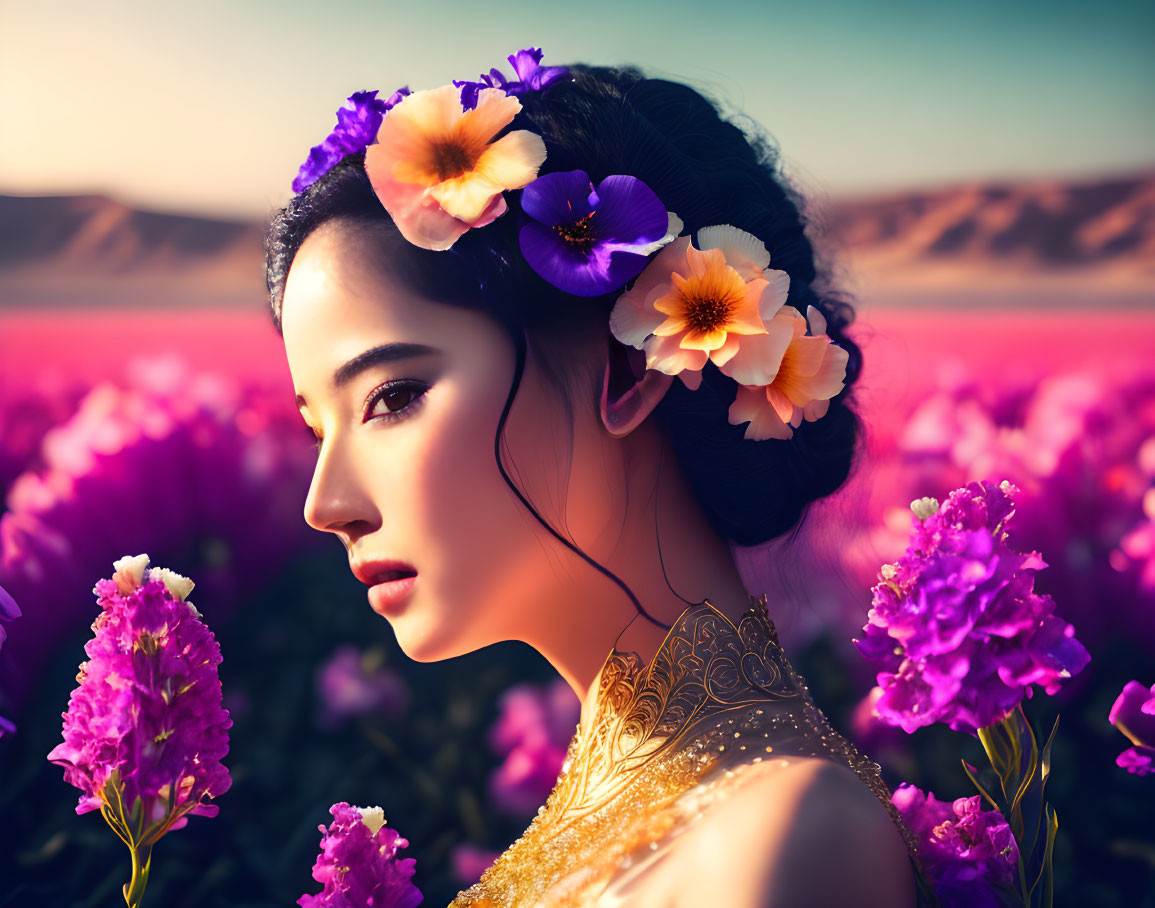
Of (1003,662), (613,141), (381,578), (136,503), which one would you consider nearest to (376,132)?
(613,141)

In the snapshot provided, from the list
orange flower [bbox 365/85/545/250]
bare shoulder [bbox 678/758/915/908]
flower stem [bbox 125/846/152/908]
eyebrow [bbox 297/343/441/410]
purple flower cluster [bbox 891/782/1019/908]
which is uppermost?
orange flower [bbox 365/85/545/250]

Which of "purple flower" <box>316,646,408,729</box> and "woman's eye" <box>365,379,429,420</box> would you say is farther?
"purple flower" <box>316,646,408,729</box>

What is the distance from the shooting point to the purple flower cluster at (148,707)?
91 cm

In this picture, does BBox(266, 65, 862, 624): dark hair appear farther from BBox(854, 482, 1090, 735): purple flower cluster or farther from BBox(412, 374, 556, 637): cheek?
BBox(854, 482, 1090, 735): purple flower cluster

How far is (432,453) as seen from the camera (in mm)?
941

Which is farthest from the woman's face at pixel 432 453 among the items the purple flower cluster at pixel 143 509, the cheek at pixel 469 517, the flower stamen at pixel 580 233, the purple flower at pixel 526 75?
the purple flower cluster at pixel 143 509

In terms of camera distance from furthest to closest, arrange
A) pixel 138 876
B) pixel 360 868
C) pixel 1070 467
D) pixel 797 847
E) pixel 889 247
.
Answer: pixel 889 247 < pixel 1070 467 < pixel 360 868 < pixel 138 876 < pixel 797 847

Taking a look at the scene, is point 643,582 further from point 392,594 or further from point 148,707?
point 148,707

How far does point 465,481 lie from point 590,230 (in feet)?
0.79

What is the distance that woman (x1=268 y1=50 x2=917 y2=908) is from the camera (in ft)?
3.02

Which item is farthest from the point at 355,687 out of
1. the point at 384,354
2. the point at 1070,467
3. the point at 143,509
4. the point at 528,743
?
the point at 1070,467

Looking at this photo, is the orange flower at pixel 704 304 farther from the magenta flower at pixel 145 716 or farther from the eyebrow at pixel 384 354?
the magenta flower at pixel 145 716

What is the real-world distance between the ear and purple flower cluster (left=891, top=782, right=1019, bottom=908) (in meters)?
0.49

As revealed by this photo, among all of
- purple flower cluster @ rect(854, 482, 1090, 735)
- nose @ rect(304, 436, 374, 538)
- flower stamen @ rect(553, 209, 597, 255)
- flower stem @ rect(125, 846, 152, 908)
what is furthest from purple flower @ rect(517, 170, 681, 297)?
flower stem @ rect(125, 846, 152, 908)
